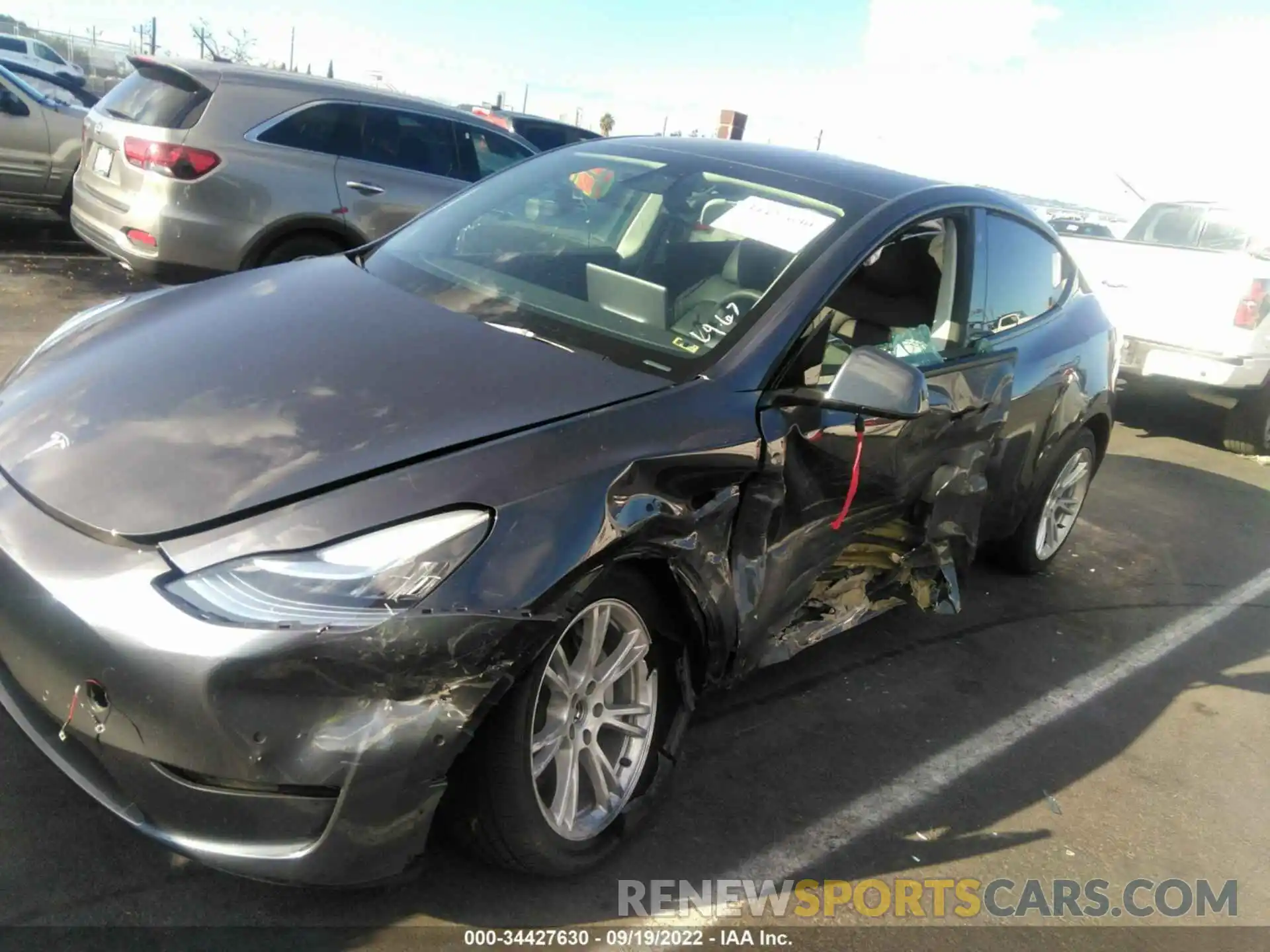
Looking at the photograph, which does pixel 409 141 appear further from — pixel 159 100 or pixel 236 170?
pixel 159 100

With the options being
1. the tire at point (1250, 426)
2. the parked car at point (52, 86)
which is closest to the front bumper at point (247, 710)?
the tire at point (1250, 426)

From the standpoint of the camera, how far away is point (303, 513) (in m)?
2.01

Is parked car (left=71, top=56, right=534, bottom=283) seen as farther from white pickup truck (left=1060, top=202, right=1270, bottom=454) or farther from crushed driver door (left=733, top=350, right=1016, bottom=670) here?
white pickup truck (left=1060, top=202, right=1270, bottom=454)

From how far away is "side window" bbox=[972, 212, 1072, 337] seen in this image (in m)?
3.91

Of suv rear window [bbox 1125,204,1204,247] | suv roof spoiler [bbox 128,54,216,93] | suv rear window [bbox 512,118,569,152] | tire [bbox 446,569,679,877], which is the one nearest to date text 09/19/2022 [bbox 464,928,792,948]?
tire [bbox 446,569,679,877]

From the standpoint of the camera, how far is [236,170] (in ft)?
20.7

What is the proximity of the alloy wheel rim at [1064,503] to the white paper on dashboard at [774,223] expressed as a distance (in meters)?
2.32

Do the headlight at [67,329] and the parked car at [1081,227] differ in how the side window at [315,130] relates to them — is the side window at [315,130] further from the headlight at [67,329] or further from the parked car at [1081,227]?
the parked car at [1081,227]

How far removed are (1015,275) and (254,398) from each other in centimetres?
312

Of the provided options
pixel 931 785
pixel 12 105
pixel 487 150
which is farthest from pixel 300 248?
pixel 931 785

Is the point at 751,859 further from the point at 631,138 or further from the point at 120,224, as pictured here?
the point at 120,224

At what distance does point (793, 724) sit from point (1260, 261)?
676 centimetres

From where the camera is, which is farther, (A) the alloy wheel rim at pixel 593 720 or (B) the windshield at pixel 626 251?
(B) the windshield at pixel 626 251

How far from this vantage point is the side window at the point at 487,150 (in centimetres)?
795
